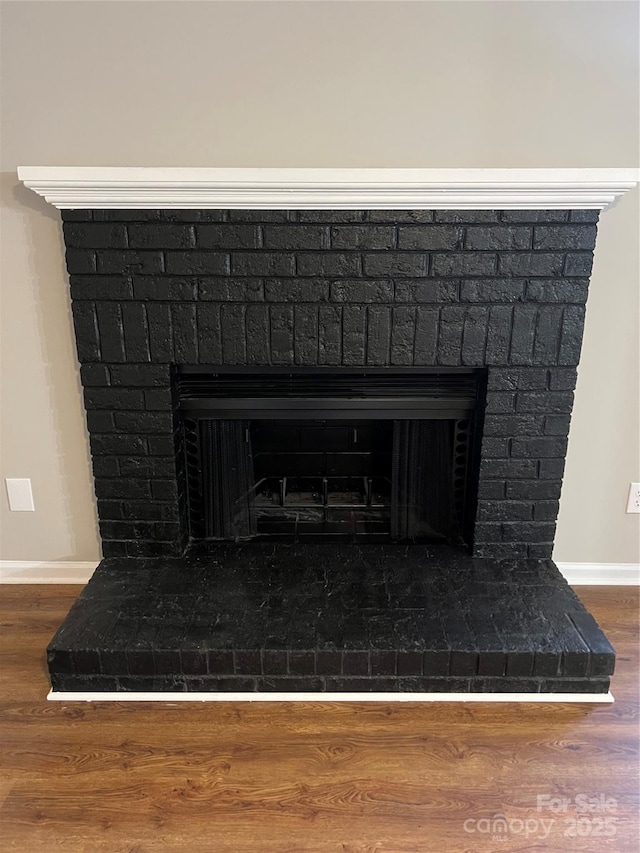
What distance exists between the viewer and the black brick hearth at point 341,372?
1.72m

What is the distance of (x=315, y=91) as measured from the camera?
1.73 metres

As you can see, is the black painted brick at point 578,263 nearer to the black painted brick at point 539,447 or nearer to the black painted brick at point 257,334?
the black painted brick at point 539,447

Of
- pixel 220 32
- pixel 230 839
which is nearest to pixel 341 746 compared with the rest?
pixel 230 839

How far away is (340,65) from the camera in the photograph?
1.71 metres

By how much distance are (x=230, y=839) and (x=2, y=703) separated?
2.63ft

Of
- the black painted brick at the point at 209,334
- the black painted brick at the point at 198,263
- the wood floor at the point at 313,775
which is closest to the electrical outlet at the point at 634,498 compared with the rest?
the wood floor at the point at 313,775

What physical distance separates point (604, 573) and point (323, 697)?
3.92 ft

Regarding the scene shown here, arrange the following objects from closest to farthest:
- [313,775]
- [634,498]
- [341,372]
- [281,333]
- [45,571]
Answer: [313,775]
[281,333]
[341,372]
[634,498]
[45,571]

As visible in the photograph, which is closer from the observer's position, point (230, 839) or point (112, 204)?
point (230, 839)

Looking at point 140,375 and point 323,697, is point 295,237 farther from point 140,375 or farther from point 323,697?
point 323,697

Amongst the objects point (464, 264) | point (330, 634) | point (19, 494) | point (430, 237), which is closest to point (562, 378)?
point (464, 264)

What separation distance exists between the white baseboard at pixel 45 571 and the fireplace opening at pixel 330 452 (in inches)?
17.6

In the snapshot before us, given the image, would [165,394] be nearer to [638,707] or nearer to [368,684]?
[368,684]

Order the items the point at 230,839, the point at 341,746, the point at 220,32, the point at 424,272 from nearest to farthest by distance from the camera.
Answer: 1. the point at 230,839
2. the point at 341,746
3. the point at 220,32
4. the point at 424,272
